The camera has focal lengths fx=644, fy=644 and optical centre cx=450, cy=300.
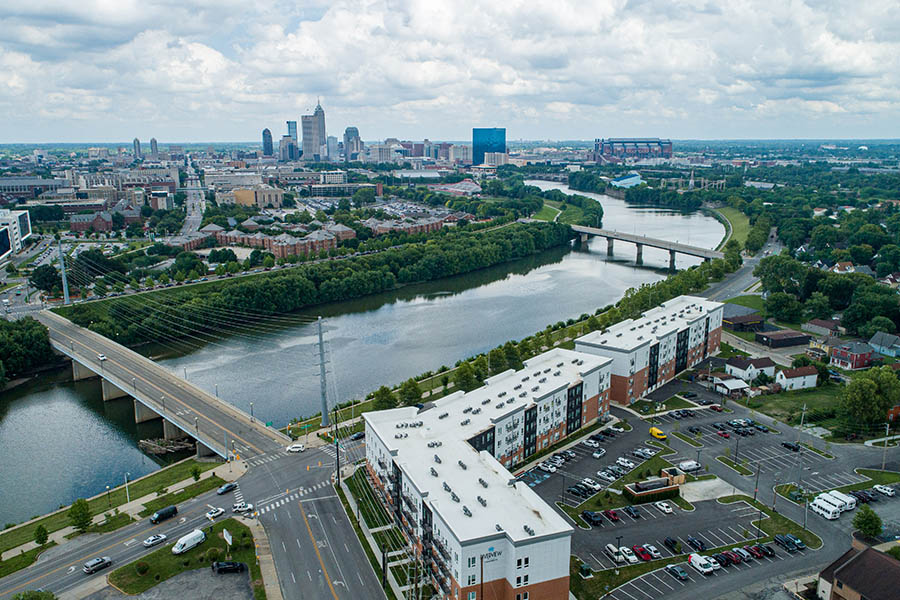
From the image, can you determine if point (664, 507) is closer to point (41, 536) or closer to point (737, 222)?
point (41, 536)

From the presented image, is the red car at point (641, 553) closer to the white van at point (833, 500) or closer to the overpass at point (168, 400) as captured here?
the white van at point (833, 500)

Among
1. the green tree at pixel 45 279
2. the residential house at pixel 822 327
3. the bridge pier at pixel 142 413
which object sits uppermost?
the green tree at pixel 45 279

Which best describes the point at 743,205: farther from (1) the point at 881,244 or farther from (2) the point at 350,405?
(2) the point at 350,405

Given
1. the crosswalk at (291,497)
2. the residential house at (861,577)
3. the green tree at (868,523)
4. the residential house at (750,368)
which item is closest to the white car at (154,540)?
the crosswalk at (291,497)

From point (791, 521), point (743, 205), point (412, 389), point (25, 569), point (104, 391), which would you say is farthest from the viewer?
point (743, 205)

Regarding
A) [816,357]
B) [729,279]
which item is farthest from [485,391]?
[729,279]

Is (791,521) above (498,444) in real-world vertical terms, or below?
below

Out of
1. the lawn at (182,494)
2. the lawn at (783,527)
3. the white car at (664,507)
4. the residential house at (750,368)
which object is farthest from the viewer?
the residential house at (750,368)

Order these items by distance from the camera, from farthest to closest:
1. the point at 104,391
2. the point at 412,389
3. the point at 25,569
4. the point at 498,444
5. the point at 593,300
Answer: the point at 593,300 < the point at 104,391 < the point at 412,389 < the point at 498,444 < the point at 25,569
